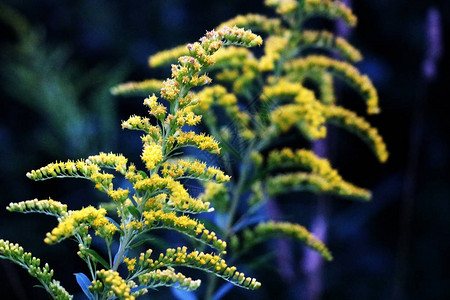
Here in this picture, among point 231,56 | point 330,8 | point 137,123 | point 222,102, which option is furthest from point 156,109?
point 330,8

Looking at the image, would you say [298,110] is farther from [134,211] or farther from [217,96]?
[134,211]

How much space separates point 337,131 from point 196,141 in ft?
12.3

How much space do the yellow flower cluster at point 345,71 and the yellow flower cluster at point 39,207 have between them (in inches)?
62.9

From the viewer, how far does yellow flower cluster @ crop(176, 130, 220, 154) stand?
169 centimetres

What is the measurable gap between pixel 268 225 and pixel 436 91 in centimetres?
399

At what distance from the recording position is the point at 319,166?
263cm

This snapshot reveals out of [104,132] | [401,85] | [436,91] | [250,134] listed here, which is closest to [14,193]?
[104,132]

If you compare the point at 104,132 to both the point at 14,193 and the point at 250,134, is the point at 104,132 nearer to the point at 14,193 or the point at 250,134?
the point at 14,193

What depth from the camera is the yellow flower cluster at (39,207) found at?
5.16ft

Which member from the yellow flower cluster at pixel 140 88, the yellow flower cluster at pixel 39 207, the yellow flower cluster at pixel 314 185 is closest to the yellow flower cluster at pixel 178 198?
the yellow flower cluster at pixel 39 207

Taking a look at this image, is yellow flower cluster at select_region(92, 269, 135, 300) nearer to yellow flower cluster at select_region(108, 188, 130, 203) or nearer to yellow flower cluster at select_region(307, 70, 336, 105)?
yellow flower cluster at select_region(108, 188, 130, 203)

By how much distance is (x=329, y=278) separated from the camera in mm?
5129

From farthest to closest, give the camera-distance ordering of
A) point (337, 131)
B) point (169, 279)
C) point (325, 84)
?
point (337, 131) → point (325, 84) → point (169, 279)

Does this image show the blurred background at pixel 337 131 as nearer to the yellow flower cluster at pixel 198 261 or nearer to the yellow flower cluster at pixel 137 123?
the yellow flower cluster at pixel 137 123
